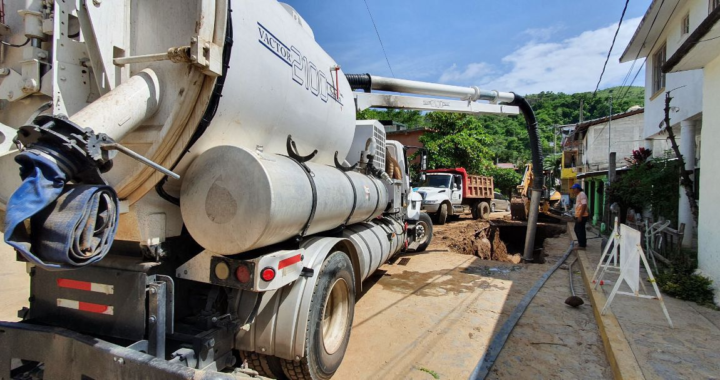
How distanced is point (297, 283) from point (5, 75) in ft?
7.04

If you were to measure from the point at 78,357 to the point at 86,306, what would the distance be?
43 cm

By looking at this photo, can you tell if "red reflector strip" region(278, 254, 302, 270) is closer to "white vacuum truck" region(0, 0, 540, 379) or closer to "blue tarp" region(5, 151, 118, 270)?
"white vacuum truck" region(0, 0, 540, 379)

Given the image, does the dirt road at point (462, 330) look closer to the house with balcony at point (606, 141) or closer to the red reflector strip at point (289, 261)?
the red reflector strip at point (289, 261)

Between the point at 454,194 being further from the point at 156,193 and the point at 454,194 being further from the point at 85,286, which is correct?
the point at 85,286

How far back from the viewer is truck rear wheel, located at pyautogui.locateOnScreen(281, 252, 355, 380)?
2.84m

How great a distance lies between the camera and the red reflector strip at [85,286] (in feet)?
7.52

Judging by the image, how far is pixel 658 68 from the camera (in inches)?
463

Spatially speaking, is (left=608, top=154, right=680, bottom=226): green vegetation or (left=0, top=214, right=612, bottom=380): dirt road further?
(left=608, top=154, right=680, bottom=226): green vegetation

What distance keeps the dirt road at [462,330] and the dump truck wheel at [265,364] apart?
67 cm

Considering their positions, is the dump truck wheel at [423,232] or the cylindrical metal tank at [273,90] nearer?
the cylindrical metal tank at [273,90]

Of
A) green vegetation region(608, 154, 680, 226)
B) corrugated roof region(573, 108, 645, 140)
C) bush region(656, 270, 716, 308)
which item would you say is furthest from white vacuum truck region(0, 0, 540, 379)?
corrugated roof region(573, 108, 645, 140)

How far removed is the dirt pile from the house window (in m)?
6.56

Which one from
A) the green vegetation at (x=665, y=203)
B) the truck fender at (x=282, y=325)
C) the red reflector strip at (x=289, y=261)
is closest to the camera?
the red reflector strip at (x=289, y=261)

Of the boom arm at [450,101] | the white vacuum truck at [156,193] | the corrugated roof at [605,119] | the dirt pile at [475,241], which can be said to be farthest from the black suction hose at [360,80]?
the corrugated roof at [605,119]
